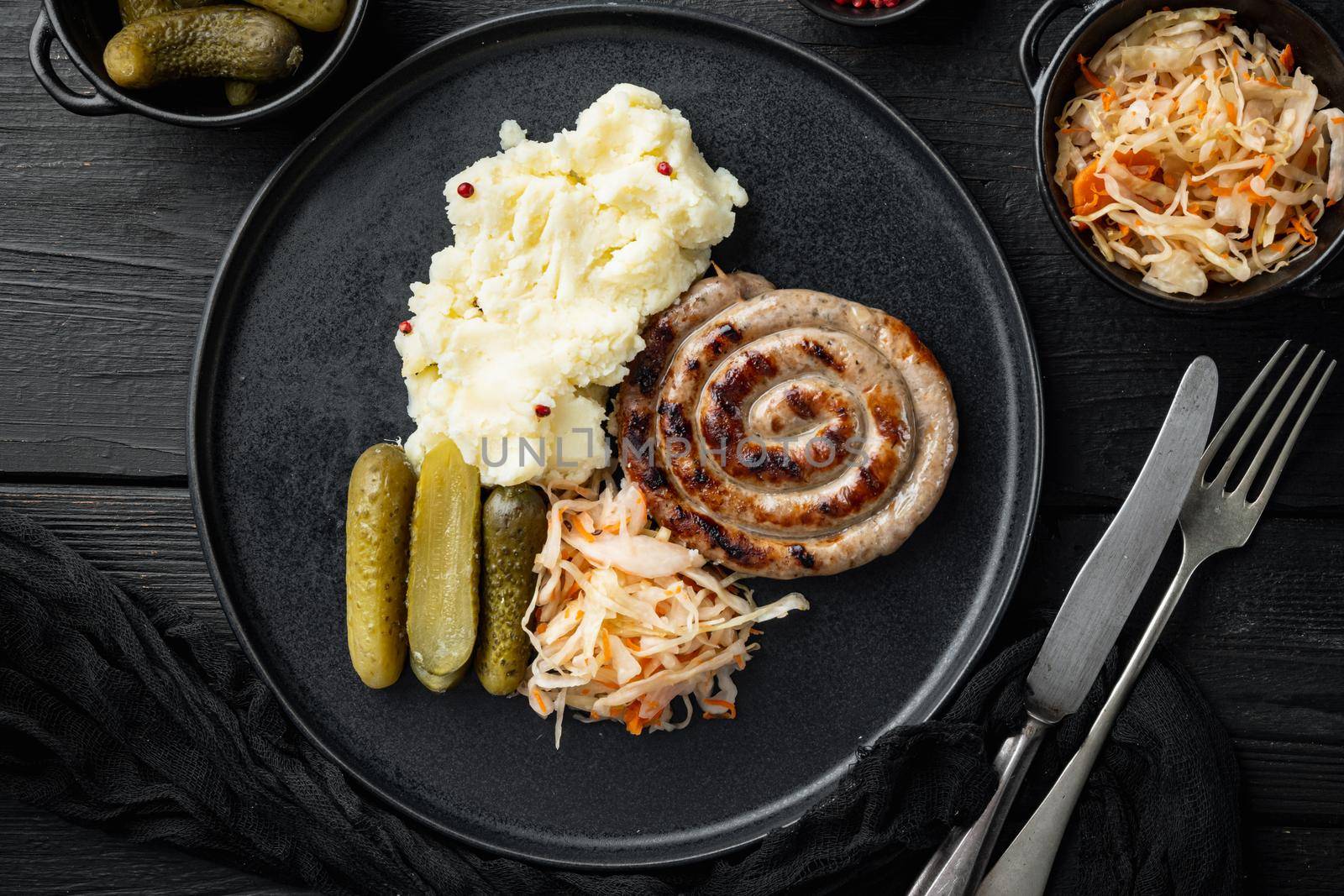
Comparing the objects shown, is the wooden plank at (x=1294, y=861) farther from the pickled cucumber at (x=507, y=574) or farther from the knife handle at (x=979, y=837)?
the pickled cucumber at (x=507, y=574)

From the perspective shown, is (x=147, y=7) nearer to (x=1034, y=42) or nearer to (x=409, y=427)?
(x=409, y=427)

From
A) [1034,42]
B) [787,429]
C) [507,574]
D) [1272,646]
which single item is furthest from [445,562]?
[1272,646]

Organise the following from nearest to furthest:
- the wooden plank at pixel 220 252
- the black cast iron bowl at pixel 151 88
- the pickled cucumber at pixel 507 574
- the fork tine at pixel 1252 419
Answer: the black cast iron bowl at pixel 151 88, the pickled cucumber at pixel 507 574, the fork tine at pixel 1252 419, the wooden plank at pixel 220 252

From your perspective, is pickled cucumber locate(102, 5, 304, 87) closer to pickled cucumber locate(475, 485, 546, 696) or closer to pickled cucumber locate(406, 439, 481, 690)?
pickled cucumber locate(406, 439, 481, 690)

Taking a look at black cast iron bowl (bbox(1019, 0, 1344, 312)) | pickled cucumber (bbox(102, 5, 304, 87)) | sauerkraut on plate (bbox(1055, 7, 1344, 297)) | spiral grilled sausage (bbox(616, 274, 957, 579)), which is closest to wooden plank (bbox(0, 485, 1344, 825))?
spiral grilled sausage (bbox(616, 274, 957, 579))

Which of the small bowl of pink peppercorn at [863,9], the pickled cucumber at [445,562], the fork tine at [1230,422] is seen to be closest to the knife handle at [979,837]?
the fork tine at [1230,422]
